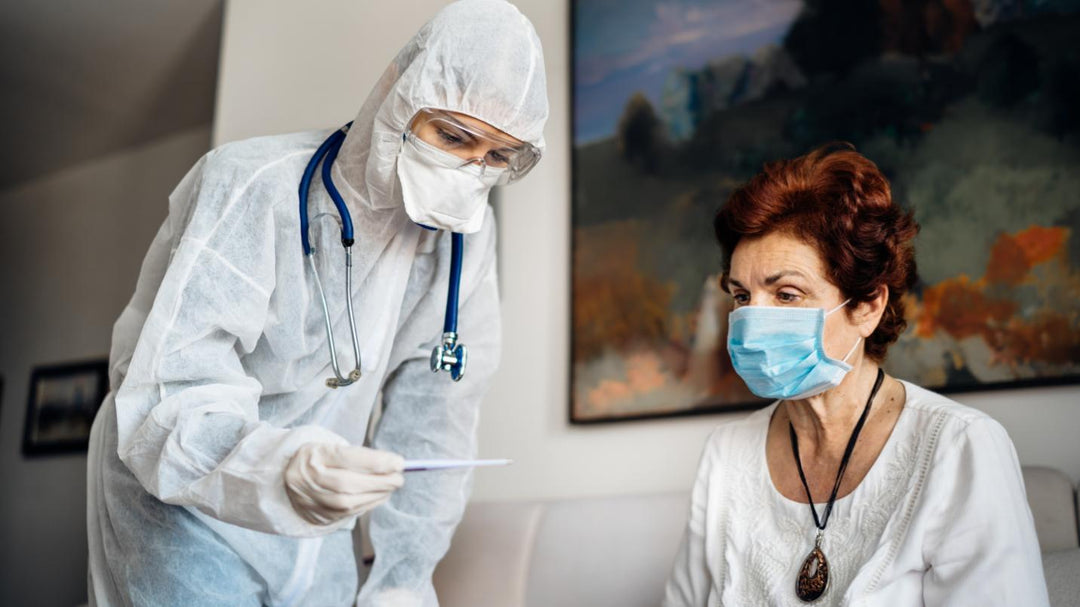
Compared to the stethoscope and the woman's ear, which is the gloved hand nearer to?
the stethoscope

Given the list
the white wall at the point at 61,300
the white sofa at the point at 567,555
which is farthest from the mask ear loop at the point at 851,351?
the white wall at the point at 61,300

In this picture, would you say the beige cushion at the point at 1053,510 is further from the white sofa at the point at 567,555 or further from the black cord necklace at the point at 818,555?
the white sofa at the point at 567,555

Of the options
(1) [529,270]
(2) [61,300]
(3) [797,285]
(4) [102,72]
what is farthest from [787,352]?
(2) [61,300]

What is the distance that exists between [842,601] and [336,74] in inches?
86.2

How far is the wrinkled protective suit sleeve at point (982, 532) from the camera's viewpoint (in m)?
1.29

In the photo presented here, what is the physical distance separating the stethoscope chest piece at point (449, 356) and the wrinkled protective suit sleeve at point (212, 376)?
269mm

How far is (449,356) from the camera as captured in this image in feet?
5.05

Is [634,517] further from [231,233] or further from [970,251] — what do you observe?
[231,233]

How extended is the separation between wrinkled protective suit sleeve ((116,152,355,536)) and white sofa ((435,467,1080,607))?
82cm

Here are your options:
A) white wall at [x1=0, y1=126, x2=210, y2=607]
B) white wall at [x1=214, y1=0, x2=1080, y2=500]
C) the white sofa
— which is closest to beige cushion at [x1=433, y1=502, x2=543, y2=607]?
the white sofa

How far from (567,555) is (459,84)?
3.54ft

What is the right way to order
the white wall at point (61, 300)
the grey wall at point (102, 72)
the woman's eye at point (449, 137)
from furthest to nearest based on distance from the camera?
the white wall at point (61, 300), the grey wall at point (102, 72), the woman's eye at point (449, 137)

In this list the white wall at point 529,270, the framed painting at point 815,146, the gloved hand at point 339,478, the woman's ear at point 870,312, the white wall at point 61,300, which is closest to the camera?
the gloved hand at point 339,478

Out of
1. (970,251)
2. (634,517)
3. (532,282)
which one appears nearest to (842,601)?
(634,517)
